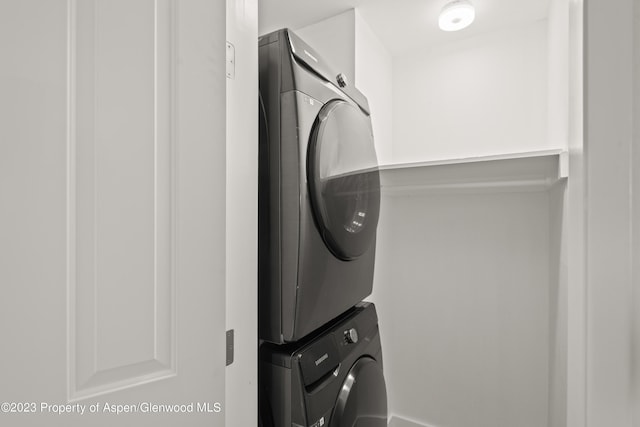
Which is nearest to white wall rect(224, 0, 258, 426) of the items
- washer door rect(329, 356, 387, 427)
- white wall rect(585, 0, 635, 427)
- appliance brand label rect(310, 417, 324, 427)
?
appliance brand label rect(310, 417, 324, 427)

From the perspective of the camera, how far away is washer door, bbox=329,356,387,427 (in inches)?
37.5

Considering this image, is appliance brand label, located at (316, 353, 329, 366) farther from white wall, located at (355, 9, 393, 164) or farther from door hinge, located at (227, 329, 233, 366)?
white wall, located at (355, 9, 393, 164)

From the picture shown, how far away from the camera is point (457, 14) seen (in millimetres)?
1686

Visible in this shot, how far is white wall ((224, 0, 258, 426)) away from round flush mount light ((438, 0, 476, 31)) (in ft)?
4.37

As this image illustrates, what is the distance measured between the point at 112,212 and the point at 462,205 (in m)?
1.93

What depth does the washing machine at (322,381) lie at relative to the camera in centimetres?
84

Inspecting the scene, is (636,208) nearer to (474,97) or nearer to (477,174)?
(477,174)

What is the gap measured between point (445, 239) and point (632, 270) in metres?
1.37

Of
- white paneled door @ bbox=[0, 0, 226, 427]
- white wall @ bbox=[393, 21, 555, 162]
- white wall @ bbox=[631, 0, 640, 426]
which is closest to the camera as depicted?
white paneled door @ bbox=[0, 0, 226, 427]

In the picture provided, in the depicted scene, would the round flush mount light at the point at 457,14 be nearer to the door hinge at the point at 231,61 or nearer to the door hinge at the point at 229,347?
the door hinge at the point at 231,61

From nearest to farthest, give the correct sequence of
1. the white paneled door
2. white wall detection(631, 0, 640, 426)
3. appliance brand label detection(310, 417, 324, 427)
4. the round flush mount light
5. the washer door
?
1. the white paneled door
2. white wall detection(631, 0, 640, 426)
3. appliance brand label detection(310, 417, 324, 427)
4. the washer door
5. the round flush mount light

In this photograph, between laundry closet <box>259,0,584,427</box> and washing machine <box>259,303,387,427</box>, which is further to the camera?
laundry closet <box>259,0,584,427</box>

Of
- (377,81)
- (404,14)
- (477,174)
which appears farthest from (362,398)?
(404,14)

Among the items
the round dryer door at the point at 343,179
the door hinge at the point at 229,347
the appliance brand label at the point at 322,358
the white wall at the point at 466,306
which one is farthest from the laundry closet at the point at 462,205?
the door hinge at the point at 229,347
